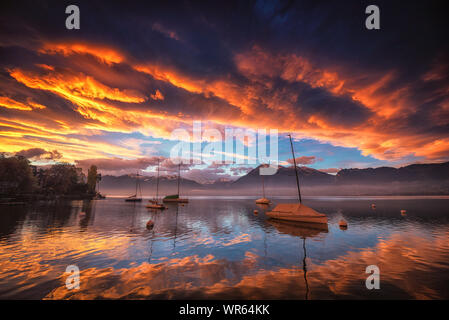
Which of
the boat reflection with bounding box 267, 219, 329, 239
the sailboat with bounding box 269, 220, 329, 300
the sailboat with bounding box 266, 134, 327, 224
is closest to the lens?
the sailboat with bounding box 269, 220, 329, 300

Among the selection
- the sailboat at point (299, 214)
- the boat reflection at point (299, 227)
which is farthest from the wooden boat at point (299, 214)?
the boat reflection at point (299, 227)

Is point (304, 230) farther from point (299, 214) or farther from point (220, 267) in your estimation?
point (220, 267)

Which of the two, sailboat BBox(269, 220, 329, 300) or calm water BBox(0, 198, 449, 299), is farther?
sailboat BBox(269, 220, 329, 300)

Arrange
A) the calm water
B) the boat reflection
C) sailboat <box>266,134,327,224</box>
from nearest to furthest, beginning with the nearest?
the calm water < the boat reflection < sailboat <box>266,134,327,224</box>

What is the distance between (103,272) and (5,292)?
4228 mm

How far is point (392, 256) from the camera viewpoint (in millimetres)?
14812

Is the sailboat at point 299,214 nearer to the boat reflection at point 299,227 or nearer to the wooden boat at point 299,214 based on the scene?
the wooden boat at point 299,214

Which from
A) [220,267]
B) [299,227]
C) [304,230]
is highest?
[220,267]

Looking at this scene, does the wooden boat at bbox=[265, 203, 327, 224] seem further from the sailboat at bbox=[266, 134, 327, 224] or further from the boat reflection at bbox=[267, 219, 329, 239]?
the boat reflection at bbox=[267, 219, 329, 239]

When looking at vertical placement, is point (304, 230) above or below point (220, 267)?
below

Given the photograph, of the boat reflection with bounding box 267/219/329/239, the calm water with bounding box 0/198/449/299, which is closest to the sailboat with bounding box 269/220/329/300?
the boat reflection with bounding box 267/219/329/239

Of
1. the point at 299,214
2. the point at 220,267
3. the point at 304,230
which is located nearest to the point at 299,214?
the point at 299,214

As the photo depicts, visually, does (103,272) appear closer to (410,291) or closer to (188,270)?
(188,270)
